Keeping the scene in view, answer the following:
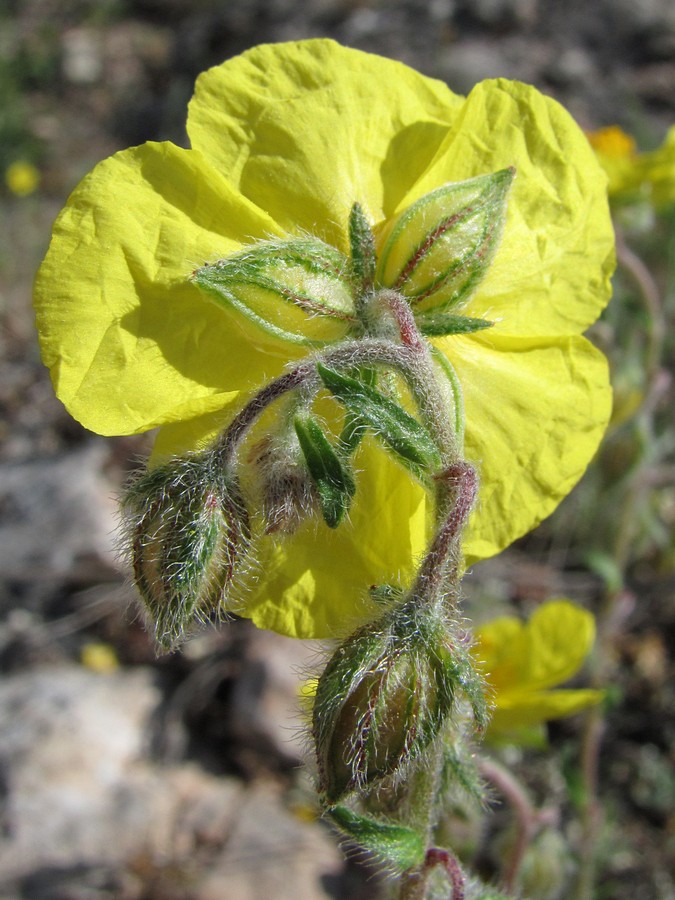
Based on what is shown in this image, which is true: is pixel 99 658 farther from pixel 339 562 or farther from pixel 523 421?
Result: pixel 523 421

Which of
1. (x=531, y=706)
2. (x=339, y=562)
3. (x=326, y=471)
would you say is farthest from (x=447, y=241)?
(x=531, y=706)

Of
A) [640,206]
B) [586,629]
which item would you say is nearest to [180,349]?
[586,629]

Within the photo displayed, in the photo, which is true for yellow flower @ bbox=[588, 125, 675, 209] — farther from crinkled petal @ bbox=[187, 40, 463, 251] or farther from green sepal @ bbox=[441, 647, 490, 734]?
green sepal @ bbox=[441, 647, 490, 734]

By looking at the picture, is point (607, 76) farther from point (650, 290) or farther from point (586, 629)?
point (586, 629)

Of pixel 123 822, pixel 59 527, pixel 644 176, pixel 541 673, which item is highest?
pixel 644 176

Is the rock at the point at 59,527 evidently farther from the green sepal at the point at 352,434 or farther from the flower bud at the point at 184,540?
the green sepal at the point at 352,434

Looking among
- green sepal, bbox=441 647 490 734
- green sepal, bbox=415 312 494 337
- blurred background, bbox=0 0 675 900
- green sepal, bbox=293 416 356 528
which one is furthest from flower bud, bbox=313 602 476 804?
blurred background, bbox=0 0 675 900
